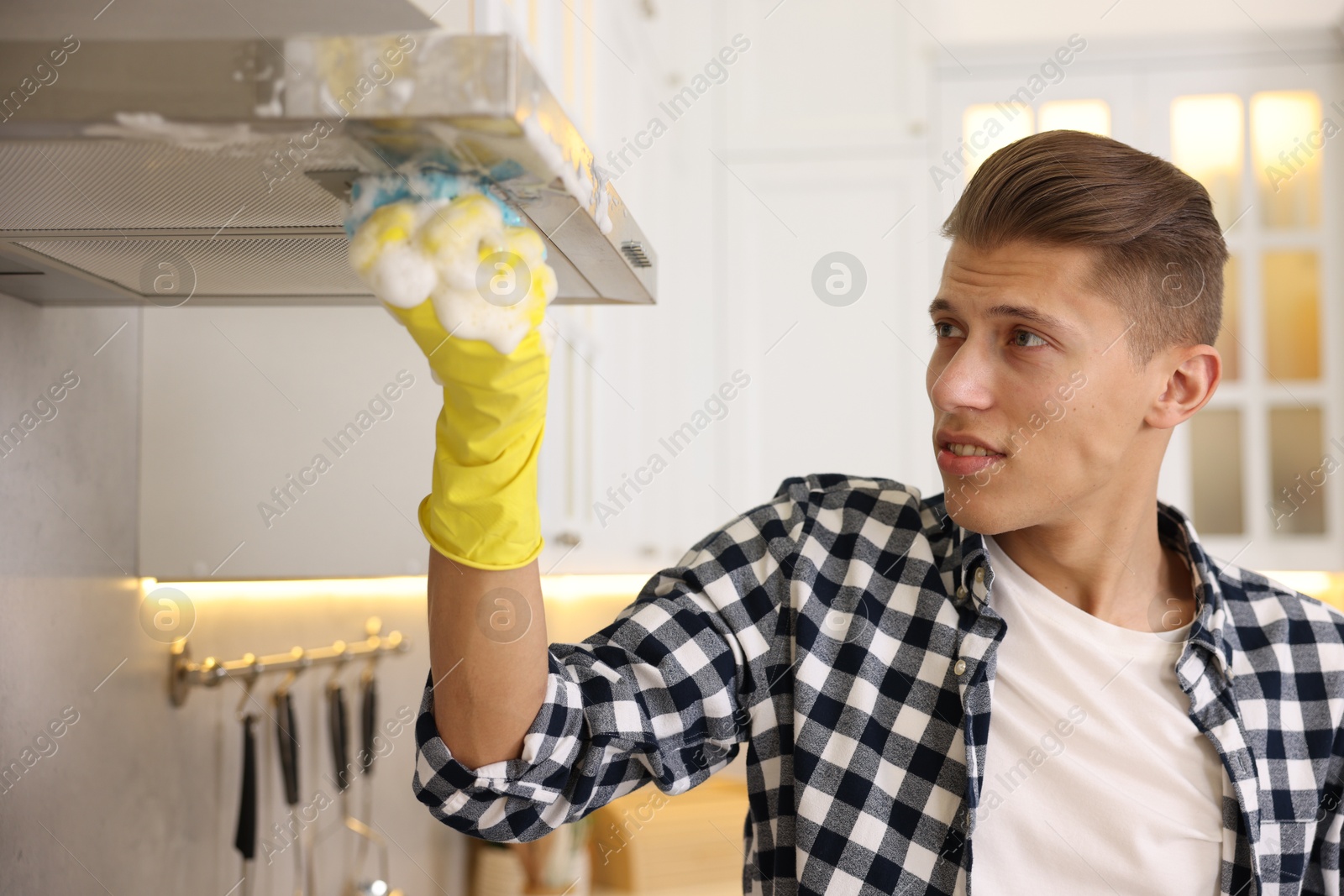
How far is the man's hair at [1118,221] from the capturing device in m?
0.79

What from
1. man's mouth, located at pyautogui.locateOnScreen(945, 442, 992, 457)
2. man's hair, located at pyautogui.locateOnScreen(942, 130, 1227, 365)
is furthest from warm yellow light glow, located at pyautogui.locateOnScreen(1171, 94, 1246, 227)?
man's mouth, located at pyautogui.locateOnScreen(945, 442, 992, 457)

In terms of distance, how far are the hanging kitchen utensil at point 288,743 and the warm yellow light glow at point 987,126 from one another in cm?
179

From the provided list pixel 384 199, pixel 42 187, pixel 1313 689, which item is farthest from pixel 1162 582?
pixel 42 187

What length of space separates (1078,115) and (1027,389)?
5.64 ft

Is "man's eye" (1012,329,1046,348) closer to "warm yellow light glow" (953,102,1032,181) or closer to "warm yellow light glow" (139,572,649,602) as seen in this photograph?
"warm yellow light glow" (139,572,649,602)

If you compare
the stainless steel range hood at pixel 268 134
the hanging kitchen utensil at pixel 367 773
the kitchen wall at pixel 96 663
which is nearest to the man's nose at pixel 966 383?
the stainless steel range hood at pixel 268 134

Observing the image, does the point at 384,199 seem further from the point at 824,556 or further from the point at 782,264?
the point at 782,264

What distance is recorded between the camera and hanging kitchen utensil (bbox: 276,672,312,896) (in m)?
1.09

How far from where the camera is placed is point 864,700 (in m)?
0.76

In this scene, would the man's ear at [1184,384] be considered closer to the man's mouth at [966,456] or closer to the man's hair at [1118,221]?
the man's hair at [1118,221]

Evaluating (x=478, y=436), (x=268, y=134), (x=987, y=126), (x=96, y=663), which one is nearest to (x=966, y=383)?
(x=478, y=436)

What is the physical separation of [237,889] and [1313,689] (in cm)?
105

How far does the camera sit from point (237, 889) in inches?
41.7

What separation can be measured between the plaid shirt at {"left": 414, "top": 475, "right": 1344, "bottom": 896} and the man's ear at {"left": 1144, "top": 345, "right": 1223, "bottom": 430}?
135 millimetres
